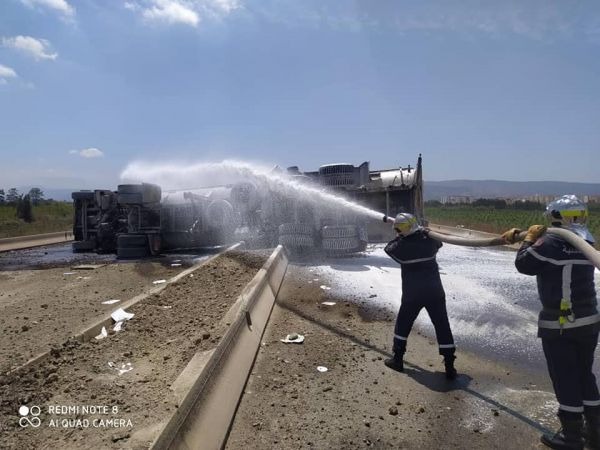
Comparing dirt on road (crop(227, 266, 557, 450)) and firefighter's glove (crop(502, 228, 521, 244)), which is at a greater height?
firefighter's glove (crop(502, 228, 521, 244))

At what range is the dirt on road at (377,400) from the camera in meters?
3.18

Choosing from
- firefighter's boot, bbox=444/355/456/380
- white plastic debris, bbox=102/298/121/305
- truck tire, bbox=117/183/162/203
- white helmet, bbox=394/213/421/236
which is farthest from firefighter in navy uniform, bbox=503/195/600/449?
truck tire, bbox=117/183/162/203

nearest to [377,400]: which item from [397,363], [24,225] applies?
[397,363]

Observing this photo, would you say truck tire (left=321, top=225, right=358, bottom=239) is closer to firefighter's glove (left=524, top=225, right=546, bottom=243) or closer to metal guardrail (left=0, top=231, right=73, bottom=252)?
firefighter's glove (left=524, top=225, right=546, bottom=243)

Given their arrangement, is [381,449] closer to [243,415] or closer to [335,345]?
[243,415]

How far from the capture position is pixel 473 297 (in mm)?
7363

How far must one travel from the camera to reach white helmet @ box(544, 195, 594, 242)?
133 inches

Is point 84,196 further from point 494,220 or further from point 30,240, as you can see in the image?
point 494,220

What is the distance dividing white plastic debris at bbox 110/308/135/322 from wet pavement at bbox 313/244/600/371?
311cm

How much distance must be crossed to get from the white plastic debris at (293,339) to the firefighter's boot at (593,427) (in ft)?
9.08

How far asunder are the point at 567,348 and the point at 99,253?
13.8m

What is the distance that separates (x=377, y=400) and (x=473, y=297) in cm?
420

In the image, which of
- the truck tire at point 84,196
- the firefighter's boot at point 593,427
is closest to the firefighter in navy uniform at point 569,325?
the firefighter's boot at point 593,427

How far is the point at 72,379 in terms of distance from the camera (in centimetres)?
357
